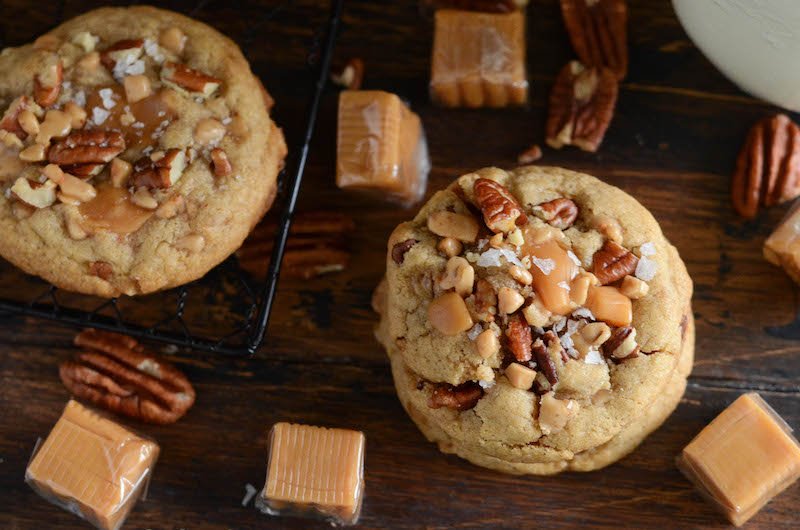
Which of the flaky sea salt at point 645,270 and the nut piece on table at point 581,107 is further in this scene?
the nut piece on table at point 581,107

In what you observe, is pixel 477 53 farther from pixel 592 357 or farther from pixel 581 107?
pixel 592 357

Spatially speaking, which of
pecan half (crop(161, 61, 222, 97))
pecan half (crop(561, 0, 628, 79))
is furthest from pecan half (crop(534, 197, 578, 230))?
pecan half (crop(161, 61, 222, 97))

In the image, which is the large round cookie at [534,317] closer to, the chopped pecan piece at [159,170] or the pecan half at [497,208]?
the pecan half at [497,208]

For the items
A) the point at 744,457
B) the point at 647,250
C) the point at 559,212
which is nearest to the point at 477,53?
the point at 559,212

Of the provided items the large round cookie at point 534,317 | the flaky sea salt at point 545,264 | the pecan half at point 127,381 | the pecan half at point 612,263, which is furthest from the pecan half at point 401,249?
the pecan half at point 127,381

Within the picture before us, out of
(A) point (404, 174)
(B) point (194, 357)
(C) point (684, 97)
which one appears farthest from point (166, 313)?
(C) point (684, 97)

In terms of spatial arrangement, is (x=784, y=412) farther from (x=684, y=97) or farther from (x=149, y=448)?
(x=149, y=448)
